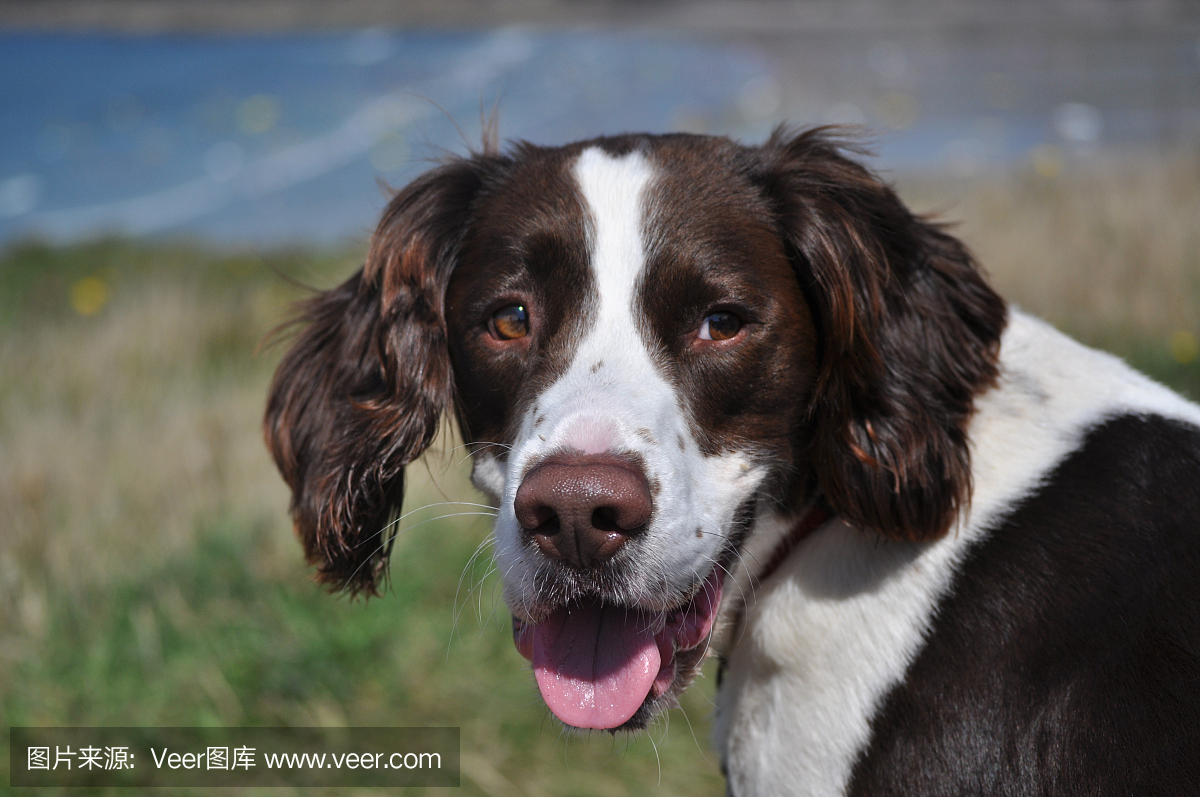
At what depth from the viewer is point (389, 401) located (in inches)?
95.6

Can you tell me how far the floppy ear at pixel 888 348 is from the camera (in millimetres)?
2096

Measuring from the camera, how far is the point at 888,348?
218 cm

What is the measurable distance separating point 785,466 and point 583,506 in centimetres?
62

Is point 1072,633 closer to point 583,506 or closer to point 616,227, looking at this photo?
point 583,506

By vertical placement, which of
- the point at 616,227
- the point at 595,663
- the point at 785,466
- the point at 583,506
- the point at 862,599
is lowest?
the point at 595,663

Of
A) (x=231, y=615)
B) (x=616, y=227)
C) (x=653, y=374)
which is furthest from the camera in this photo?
(x=231, y=615)

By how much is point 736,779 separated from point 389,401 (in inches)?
46.8

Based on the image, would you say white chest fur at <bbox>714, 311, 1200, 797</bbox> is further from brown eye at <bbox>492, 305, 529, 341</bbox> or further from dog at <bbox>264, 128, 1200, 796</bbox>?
brown eye at <bbox>492, 305, 529, 341</bbox>

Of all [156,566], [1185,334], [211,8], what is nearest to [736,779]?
[156,566]

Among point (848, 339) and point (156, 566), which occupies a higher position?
point (848, 339)

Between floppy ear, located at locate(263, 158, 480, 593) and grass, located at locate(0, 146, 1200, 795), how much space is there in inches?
6.7

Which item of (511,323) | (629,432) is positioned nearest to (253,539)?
(511,323)

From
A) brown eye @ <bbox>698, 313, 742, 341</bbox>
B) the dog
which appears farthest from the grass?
brown eye @ <bbox>698, 313, 742, 341</bbox>

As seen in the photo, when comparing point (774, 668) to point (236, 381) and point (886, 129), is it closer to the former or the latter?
point (886, 129)
